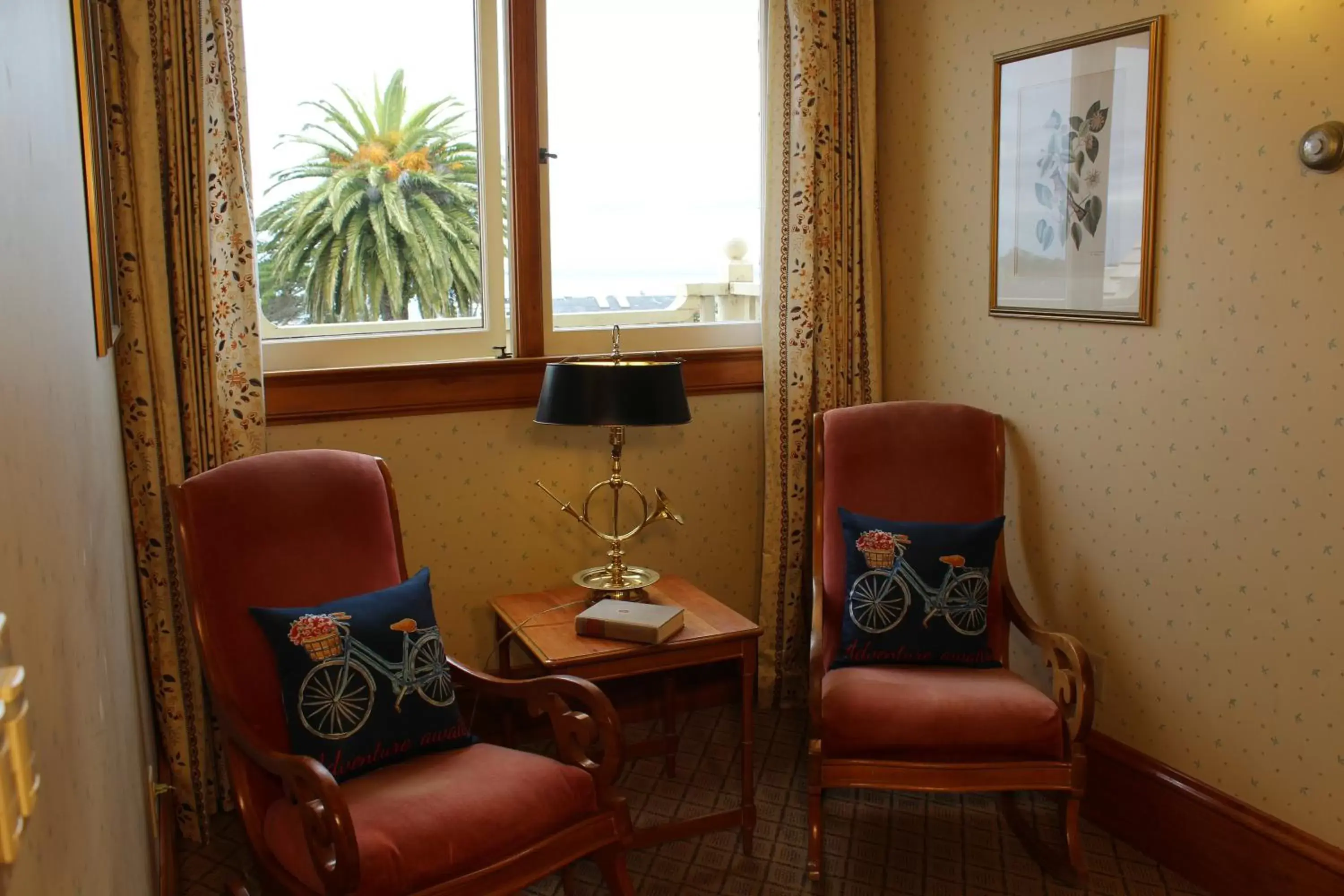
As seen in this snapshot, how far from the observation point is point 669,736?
10.6 feet

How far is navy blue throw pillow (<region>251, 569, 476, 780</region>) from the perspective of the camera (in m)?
2.27

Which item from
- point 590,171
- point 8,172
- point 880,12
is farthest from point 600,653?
point 880,12

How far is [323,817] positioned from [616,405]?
1.24 metres

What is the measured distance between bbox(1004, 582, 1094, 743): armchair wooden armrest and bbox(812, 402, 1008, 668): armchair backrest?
0.95 ft

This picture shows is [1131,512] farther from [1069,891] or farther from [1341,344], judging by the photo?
[1069,891]

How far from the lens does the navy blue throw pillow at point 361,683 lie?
2.27m

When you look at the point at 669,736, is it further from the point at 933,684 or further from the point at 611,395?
the point at 611,395

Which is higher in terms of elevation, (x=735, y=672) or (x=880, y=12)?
(x=880, y=12)

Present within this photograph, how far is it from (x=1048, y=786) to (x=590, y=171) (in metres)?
2.11

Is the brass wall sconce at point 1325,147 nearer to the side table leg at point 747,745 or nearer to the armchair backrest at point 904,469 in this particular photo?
the armchair backrest at point 904,469

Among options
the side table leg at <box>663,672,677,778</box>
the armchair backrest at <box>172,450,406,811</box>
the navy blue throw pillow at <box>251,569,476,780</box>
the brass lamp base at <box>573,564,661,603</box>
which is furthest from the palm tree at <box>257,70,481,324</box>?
the side table leg at <box>663,672,677,778</box>

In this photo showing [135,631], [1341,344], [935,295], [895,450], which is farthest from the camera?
[935,295]

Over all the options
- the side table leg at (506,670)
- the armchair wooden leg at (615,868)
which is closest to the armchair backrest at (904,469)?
the side table leg at (506,670)

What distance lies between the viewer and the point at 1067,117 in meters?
2.89
